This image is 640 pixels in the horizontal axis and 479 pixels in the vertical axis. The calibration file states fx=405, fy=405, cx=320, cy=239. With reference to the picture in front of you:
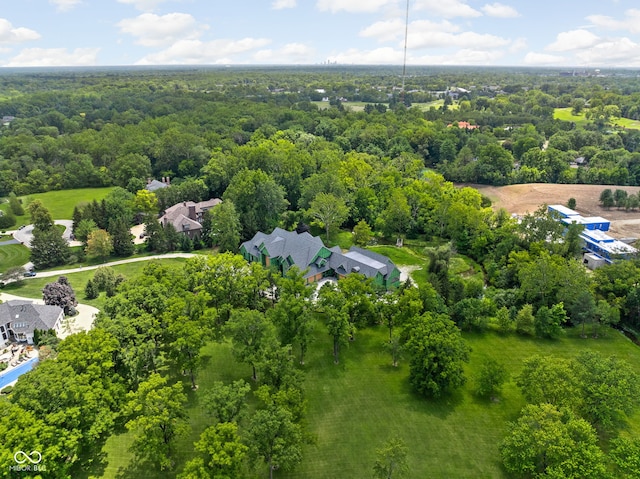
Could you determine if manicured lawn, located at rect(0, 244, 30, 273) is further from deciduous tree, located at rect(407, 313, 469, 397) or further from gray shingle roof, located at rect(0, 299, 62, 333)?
deciduous tree, located at rect(407, 313, 469, 397)

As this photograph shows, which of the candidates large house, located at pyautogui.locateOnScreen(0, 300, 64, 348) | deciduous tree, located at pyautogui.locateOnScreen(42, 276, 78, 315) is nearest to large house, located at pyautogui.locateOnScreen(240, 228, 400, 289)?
deciduous tree, located at pyautogui.locateOnScreen(42, 276, 78, 315)

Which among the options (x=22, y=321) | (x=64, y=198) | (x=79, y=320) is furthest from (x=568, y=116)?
(x=22, y=321)

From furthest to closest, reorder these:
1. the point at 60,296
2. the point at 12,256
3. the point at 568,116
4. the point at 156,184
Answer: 1. the point at 568,116
2. the point at 156,184
3. the point at 12,256
4. the point at 60,296

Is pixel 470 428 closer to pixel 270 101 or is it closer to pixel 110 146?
pixel 110 146

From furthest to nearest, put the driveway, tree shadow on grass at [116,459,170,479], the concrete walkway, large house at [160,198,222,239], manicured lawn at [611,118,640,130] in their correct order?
manicured lawn at [611,118,640,130]
the driveway
large house at [160,198,222,239]
the concrete walkway
tree shadow on grass at [116,459,170,479]

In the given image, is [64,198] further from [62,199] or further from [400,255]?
[400,255]

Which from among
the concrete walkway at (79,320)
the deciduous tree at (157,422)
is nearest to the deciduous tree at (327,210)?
the concrete walkway at (79,320)
